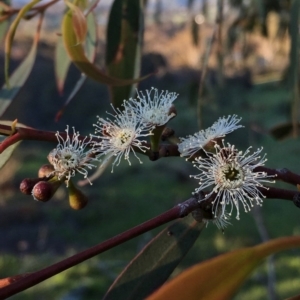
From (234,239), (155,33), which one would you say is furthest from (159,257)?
(155,33)

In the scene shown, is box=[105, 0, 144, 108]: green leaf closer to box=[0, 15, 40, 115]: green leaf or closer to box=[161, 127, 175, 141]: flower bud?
box=[0, 15, 40, 115]: green leaf

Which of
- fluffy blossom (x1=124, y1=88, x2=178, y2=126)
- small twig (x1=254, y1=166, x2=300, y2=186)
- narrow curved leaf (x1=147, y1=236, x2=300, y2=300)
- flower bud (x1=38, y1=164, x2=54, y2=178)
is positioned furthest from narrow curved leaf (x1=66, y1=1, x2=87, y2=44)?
narrow curved leaf (x1=147, y1=236, x2=300, y2=300)

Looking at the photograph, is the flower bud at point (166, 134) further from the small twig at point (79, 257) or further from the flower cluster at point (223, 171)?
the small twig at point (79, 257)

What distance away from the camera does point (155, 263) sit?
586mm

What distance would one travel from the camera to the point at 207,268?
329mm

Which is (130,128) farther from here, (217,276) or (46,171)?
(217,276)

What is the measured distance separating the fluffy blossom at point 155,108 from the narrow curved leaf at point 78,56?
0.42ft

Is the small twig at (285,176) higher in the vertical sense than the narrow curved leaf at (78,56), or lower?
lower

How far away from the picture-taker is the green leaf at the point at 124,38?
1.00 m

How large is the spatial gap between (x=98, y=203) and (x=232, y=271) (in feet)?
12.6

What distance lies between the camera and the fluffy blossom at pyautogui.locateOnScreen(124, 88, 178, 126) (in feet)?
1.94

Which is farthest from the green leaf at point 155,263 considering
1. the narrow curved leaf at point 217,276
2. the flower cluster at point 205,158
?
the narrow curved leaf at point 217,276

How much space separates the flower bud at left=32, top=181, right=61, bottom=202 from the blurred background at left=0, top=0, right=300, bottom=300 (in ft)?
1.81

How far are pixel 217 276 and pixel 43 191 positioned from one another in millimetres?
241
